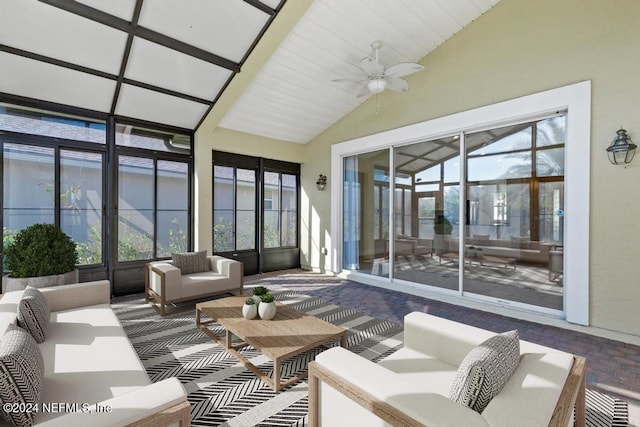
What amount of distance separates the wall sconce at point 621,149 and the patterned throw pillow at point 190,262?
5.32 meters

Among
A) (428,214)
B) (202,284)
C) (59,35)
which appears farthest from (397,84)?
(59,35)

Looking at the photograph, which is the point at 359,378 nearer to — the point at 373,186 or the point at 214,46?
the point at 214,46

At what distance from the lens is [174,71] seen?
4242 mm

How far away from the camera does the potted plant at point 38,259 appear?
138 inches

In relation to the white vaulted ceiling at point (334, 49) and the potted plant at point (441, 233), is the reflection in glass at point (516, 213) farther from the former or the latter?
the white vaulted ceiling at point (334, 49)

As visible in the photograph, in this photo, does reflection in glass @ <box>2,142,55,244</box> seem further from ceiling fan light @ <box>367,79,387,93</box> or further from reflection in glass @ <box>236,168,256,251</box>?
ceiling fan light @ <box>367,79,387,93</box>

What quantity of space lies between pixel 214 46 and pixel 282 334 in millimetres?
3681

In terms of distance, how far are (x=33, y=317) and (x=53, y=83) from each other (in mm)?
3444

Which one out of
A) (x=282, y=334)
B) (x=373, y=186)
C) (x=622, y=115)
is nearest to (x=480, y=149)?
(x=622, y=115)

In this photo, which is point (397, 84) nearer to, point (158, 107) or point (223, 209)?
point (158, 107)

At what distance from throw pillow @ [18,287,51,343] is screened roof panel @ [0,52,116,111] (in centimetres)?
312

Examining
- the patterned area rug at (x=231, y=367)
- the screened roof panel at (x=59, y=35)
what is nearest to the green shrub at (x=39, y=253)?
the patterned area rug at (x=231, y=367)

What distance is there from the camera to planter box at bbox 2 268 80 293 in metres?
3.44

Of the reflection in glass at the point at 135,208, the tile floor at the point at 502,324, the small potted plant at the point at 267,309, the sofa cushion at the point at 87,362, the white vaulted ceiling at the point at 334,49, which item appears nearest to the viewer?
the sofa cushion at the point at 87,362
